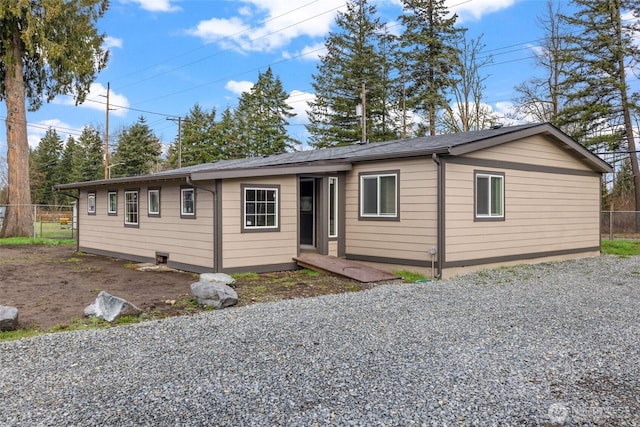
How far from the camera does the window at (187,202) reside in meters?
9.45

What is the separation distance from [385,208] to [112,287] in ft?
17.7

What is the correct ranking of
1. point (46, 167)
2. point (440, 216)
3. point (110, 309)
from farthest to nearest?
point (46, 167) → point (440, 216) → point (110, 309)

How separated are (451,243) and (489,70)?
16.8m

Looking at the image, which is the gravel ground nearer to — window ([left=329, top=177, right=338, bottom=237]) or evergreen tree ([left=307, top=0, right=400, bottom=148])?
window ([left=329, top=177, right=338, bottom=237])

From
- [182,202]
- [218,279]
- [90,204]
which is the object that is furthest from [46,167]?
[218,279]

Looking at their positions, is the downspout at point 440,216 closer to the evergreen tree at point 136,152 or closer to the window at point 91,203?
the window at point 91,203

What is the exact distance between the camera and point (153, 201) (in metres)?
10.9

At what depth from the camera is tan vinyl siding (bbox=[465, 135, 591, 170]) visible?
9688 mm

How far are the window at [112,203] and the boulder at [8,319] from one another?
787 cm

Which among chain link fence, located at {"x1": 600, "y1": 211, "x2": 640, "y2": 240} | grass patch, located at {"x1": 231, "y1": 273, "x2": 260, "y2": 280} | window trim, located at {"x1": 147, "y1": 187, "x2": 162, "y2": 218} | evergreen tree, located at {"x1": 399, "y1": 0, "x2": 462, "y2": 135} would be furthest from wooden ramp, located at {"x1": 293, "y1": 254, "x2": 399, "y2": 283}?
evergreen tree, located at {"x1": 399, "y1": 0, "x2": 462, "y2": 135}

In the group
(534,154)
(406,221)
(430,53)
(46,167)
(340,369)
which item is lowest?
(340,369)

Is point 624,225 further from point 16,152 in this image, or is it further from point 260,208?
point 16,152

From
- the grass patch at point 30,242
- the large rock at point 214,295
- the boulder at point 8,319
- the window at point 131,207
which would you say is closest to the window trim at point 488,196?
the large rock at point 214,295

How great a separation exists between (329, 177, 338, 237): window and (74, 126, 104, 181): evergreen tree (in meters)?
35.9
